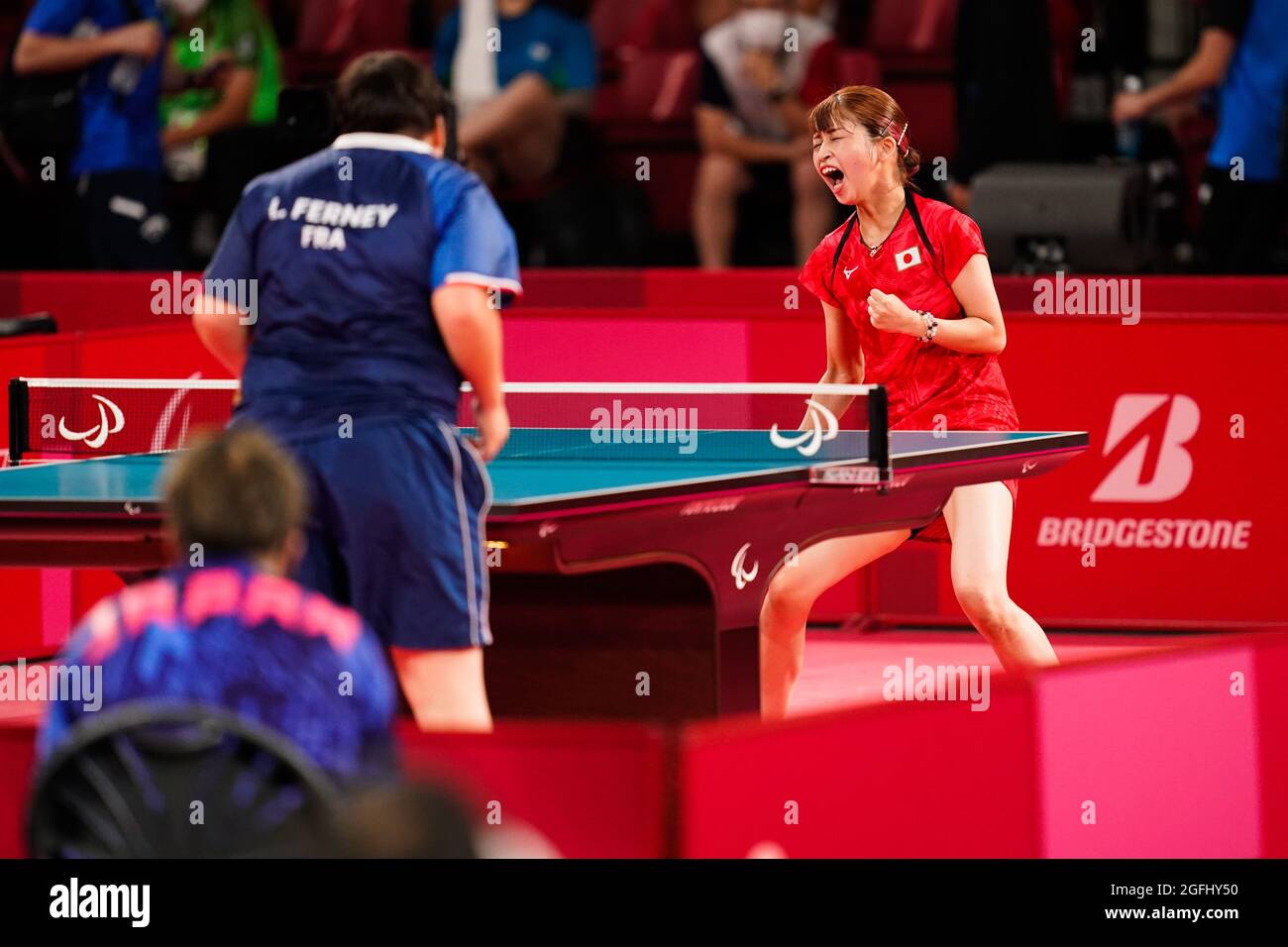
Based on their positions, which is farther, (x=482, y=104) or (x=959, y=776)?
(x=482, y=104)

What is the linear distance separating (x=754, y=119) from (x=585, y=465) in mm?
5312

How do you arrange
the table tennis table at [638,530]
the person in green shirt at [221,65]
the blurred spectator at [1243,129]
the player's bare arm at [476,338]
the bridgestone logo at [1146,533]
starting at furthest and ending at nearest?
1. the person in green shirt at [221,65]
2. the blurred spectator at [1243,129]
3. the bridgestone logo at [1146,533]
4. the table tennis table at [638,530]
5. the player's bare arm at [476,338]

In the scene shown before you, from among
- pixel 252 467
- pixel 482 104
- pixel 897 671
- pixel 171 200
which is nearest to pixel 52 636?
pixel 897 671

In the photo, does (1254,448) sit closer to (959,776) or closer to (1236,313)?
(1236,313)

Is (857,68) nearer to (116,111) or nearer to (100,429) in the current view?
(116,111)

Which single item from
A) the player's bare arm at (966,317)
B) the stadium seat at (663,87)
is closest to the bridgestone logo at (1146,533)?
the player's bare arm at (966,317)

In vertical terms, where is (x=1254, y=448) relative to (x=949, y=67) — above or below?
below

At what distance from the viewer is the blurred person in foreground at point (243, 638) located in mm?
3213

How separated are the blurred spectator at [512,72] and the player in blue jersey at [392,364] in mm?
6092

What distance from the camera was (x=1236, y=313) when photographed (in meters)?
8.30

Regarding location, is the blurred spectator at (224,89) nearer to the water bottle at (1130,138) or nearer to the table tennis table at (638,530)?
the water bottle at (1130,138)

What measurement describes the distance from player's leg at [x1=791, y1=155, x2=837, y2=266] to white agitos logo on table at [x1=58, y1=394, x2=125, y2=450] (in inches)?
170

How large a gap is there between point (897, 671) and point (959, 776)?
3928 mm
